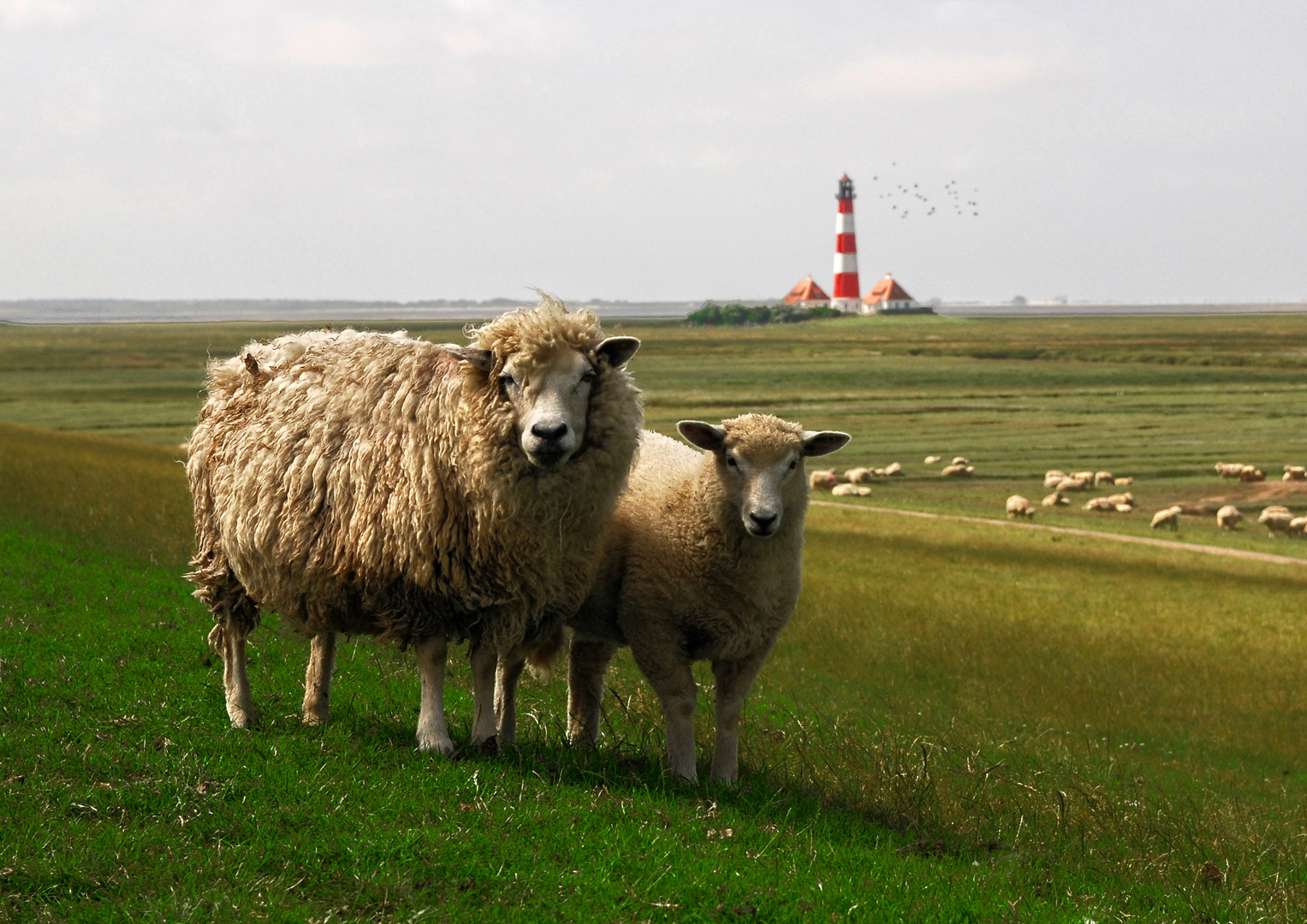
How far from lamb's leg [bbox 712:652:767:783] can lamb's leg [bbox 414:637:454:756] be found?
175cm

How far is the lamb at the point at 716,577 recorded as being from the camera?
26.5 feet

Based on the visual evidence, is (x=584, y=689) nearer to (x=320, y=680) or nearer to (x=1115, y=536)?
(x=320, y=680)

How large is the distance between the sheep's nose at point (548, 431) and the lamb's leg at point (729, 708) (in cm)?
212

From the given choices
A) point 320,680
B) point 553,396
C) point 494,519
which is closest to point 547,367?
point 553,396

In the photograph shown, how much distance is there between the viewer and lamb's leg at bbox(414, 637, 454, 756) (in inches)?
291

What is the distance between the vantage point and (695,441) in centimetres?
846

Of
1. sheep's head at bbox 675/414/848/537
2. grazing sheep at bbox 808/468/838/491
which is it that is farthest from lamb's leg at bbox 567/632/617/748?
grazing sheep at bbox 808/468/838/491

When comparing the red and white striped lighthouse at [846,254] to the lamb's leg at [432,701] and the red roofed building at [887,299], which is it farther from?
the lamb's leg at [432,701]

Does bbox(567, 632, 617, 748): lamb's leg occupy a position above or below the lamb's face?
below

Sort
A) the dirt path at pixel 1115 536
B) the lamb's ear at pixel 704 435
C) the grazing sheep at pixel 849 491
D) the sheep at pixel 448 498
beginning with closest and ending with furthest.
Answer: the sheep at pixel 448 498, the lamb's ear at pixel 704 435, the dirt path at pixel 1115 536, the grazing sheep at pixel 849 491

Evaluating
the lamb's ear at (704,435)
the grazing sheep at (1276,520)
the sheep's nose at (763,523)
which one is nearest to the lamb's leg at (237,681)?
the lamb's ear at (704,435)

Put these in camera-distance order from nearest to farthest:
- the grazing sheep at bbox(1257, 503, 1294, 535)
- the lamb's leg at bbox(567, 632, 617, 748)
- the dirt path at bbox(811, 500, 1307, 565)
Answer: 1. the lamb's leg at bbox(567, 632, 617, 748)
2. the dirt path at bbox(811, 500, 1307, 565)
3. the grazing sheep at bbox(1257, 503, 1294, 535)

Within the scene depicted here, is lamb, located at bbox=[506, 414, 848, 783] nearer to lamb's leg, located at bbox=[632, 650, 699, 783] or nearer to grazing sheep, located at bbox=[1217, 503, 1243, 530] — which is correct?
lamb's leg, located at bbox=[632, 650, 699, 783]

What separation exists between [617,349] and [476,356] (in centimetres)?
86
